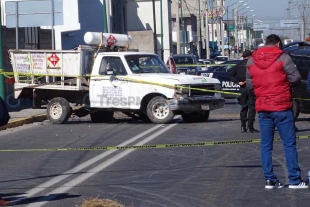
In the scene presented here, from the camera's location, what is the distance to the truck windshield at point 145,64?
1972cm

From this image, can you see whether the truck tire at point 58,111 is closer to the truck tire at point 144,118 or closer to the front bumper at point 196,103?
the truck tire at point 144,118

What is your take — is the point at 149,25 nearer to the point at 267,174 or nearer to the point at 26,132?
the point at 26,132

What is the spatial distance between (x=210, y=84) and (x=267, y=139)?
409 inches

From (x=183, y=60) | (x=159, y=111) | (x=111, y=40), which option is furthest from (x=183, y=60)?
(x=159, y=111)

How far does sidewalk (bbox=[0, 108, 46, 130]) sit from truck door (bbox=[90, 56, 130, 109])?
2.28m

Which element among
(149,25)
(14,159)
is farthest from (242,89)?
(149,25)

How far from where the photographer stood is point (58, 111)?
20484mm

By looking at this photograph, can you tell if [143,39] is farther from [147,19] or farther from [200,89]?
[200,89]

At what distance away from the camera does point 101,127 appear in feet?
63.4

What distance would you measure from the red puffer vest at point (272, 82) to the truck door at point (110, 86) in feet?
33.8

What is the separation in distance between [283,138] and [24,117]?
1390cm

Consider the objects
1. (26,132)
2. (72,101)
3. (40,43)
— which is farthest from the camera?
(40,43)

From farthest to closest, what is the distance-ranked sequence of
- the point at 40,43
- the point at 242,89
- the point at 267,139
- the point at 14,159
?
1. the point at 40,43
2. the point at 242,89
3. the point at 14,159
4. the point at 267,139

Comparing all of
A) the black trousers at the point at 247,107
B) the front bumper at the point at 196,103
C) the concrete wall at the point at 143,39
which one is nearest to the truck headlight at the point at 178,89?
the front bumper at the point at 196,103
